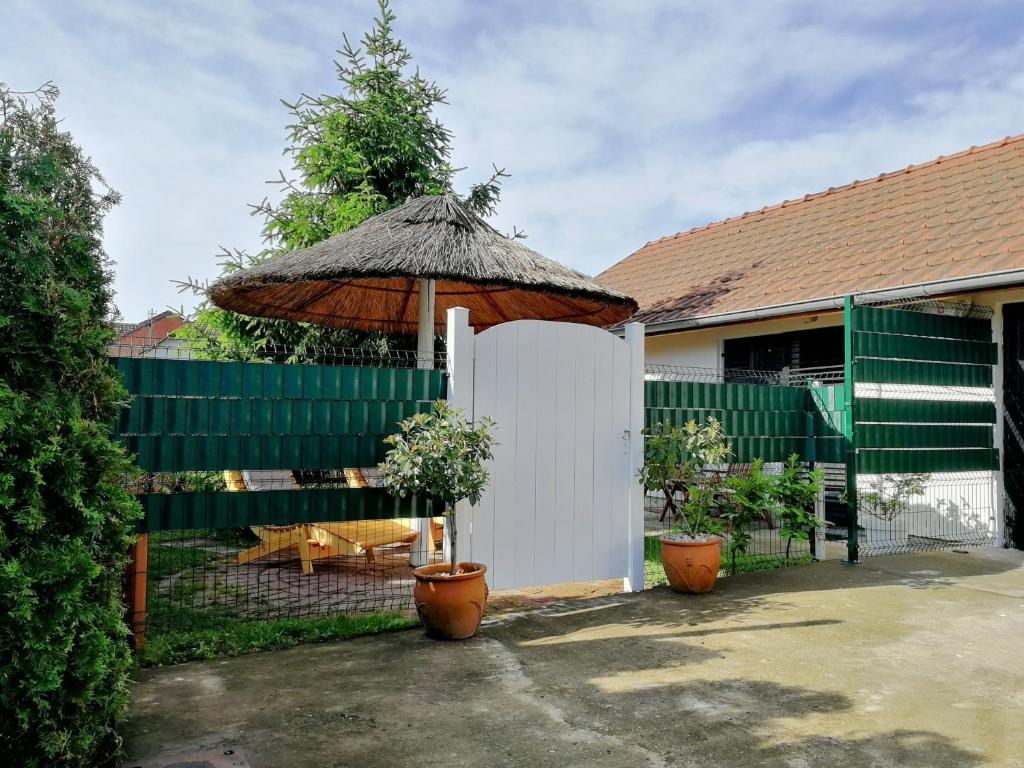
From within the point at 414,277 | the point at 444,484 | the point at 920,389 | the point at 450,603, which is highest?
the point at 414,277

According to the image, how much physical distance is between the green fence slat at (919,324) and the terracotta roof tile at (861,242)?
0.41m

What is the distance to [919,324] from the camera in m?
7.64

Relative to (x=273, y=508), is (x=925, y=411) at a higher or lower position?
higher

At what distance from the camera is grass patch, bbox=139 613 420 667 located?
425cm

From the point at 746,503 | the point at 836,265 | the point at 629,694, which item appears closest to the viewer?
the point at 629,694

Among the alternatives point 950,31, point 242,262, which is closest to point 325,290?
point 242,262

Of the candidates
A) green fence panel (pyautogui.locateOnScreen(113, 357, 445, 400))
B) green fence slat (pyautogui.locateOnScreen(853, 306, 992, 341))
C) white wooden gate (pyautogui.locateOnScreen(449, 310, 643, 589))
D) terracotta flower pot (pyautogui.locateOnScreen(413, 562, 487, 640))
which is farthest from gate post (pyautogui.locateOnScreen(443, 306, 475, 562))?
green fence slat (pyautogui.locateOnScreen(853, 306, 992, 341))

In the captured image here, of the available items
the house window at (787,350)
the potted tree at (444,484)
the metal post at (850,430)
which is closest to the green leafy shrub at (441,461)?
the potted tree at (444,484)

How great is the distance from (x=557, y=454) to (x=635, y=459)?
2.48ft

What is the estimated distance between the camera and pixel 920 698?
366cm

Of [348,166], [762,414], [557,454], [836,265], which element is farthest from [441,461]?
[348,166]

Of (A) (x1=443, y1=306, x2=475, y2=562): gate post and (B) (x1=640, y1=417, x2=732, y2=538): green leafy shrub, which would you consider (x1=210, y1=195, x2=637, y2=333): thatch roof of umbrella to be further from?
(B) (x1=640, y1=417, x2=732, y2=538): green leafy shrub

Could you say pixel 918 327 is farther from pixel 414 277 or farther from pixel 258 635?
pixel 258 635

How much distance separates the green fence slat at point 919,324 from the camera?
726cm
